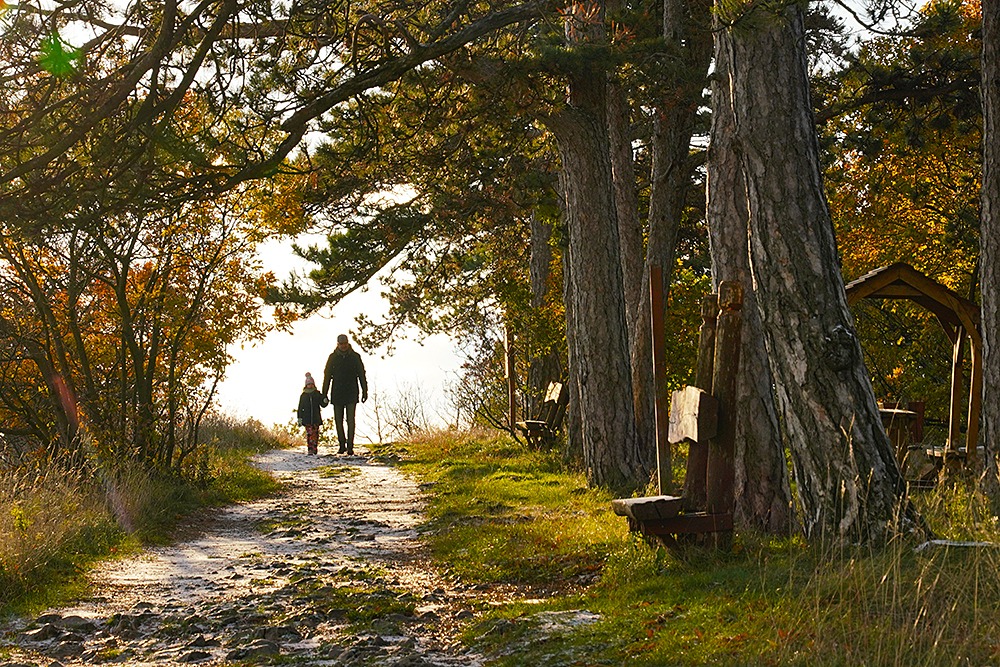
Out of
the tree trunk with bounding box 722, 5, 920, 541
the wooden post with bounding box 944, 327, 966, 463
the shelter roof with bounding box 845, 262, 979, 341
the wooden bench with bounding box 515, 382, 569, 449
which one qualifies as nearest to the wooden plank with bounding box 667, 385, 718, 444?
the tree trunk with bounding box 722, 5, 920, 541

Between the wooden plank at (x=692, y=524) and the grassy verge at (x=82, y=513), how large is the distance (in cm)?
472

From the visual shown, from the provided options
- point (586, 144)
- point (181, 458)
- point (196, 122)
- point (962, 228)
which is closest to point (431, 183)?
point (586, 144)

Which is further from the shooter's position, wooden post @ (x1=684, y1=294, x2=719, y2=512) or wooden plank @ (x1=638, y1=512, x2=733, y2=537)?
wooden post @ (x1=684, y1=294, x2=719, y2=512)

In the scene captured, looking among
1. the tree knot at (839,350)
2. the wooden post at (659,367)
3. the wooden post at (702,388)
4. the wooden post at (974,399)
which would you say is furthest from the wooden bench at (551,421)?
the tree knot at (839,350)

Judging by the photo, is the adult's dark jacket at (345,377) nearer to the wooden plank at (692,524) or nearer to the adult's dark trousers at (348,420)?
the adult's dark trousers at (348,420)

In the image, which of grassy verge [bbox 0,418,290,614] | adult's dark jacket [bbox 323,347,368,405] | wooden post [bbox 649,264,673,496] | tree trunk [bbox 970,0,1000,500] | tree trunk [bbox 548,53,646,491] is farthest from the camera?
adult's dark jacket [bbox 323,347,368,405]

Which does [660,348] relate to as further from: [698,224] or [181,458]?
[698,224]

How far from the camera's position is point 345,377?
922 inches

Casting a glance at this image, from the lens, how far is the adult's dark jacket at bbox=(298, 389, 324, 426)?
24672 mm

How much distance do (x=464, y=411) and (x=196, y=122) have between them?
16.3 meters

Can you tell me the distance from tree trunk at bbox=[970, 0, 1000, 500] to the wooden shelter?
176 centimetres

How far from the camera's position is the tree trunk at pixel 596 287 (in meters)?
13.4

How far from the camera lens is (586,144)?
44.6ft

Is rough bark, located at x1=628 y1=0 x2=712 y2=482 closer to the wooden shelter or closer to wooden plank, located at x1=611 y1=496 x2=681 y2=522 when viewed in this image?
the wooden shelter
